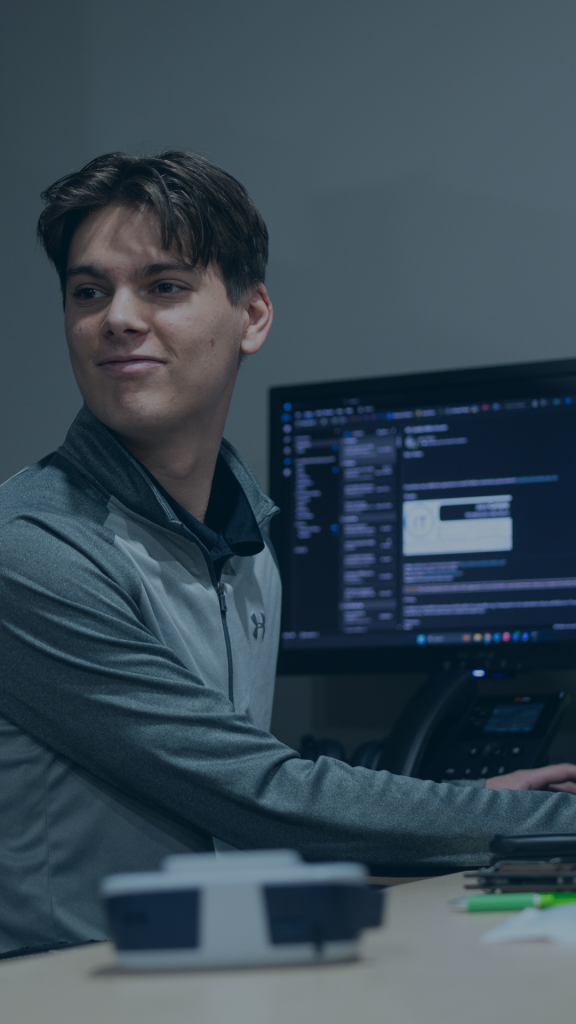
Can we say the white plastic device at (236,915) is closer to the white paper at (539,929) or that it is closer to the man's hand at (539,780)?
the white paper at (539,929)

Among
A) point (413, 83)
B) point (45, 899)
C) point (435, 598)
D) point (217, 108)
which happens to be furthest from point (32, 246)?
point (45, 899)

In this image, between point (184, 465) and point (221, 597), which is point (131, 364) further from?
point (221, 597)

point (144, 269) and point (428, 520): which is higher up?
point (144, 269)

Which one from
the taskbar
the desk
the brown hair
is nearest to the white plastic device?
the desk

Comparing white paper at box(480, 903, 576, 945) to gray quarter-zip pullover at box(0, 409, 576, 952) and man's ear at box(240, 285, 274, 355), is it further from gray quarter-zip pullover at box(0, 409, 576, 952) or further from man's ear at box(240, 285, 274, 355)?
man's ear at box(240, 285, 274, 355)

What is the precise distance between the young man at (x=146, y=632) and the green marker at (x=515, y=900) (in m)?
0.33

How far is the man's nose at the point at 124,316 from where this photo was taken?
4.25 feet

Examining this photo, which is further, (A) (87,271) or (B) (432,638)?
(B) (432,638)

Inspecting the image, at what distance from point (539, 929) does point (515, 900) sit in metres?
0.11

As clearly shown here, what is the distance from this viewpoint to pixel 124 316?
Result: 1.29 m

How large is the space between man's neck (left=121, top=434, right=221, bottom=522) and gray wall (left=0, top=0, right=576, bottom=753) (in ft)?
1.94

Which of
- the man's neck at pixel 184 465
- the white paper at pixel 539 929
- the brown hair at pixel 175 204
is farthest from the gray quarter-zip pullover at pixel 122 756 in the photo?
the white paper at pixel 539 929

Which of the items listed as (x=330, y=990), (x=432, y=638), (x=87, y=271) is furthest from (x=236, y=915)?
(x=432, y=638)

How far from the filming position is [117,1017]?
431 millimetres
